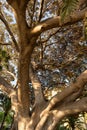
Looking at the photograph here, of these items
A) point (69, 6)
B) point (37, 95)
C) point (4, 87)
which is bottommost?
point (37, 95)

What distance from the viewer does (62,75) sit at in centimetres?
1519

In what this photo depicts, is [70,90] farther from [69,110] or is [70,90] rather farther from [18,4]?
[18,4]

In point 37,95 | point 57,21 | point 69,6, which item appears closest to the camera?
point 69,6

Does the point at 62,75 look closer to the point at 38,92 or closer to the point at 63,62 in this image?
the point at 63,62

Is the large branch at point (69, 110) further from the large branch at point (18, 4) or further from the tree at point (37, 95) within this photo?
the large branch at point (18, 4)

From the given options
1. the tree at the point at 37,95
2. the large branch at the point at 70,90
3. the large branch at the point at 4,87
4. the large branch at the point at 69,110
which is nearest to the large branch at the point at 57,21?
the tree at the point at 37,95

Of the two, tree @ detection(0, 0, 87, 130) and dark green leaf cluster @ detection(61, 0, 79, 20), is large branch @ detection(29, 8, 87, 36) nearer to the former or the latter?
tree @ detection(0, 0, 87, 130)

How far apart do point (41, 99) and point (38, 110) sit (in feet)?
1.66

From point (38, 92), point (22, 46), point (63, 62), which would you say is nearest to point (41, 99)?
point (38, 92)

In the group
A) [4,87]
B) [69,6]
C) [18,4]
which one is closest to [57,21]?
[18,4]

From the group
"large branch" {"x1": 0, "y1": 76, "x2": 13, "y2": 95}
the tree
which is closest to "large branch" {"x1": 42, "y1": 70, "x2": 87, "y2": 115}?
the tree

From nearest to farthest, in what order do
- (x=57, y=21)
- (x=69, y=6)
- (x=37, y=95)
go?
1. (x=69, y=6)
2. (x=57, y=21)
3. (x=37, y=95)

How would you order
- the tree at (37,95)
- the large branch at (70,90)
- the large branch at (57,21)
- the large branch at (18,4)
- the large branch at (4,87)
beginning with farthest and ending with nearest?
the large branch at (4,87) → the large branch at (70,90) → the tree at (37,95) → the large branch at (18,4) → the large branch at (57,21)

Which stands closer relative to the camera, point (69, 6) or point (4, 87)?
point (69, 6)
